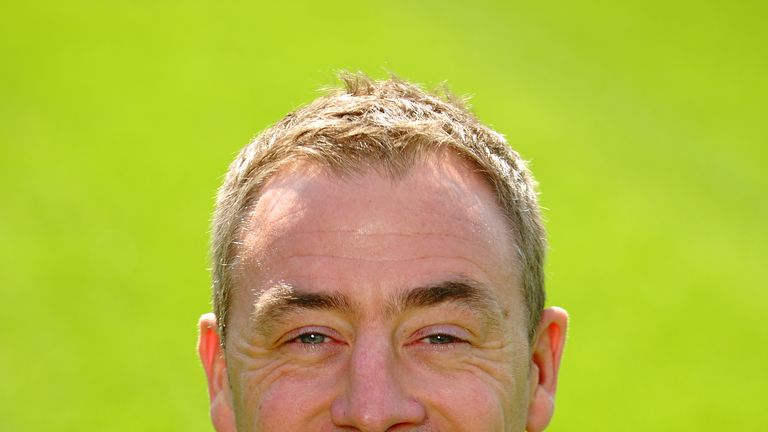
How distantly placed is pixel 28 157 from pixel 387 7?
4.47m

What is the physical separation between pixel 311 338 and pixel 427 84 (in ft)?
24.6

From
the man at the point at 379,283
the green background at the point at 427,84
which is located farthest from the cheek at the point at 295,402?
the green background at the point at 427,84

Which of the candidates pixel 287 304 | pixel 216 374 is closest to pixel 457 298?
pixel 287 304

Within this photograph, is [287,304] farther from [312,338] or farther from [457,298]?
[457,298]

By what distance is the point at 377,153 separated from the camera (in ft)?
12.1

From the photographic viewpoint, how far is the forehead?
3.50 meters

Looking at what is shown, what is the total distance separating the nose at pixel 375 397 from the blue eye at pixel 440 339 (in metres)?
0.13

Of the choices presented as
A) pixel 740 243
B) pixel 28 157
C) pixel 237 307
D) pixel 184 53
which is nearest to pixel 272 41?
pixel 184 53

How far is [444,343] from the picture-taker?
3561mm

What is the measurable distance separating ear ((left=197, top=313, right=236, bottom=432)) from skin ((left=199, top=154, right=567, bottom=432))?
7.5 inches

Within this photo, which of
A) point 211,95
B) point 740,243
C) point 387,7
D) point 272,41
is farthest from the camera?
point 387,7

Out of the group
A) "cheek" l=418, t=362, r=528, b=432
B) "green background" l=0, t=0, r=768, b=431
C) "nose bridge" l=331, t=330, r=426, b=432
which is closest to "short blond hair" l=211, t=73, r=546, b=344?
"cheek" l=418, t=362, r=528, b=432

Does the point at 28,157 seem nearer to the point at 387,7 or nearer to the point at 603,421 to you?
the point at 387,7

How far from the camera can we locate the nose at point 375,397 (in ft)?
11.0
